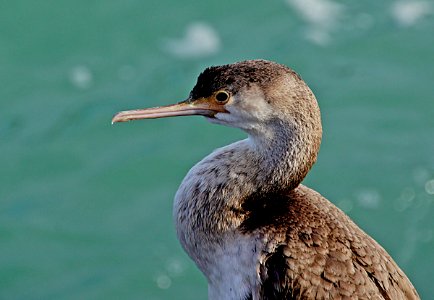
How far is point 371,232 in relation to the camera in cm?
776

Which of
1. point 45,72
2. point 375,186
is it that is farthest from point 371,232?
point 45,72

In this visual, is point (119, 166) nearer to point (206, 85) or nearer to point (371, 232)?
point (371, 232)

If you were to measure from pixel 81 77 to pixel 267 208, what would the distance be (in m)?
4.55

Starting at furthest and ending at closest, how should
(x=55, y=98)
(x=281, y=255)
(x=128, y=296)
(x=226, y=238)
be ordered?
1. (x=55, y=98)
2. (x=128, y=296)
3. (x=226, y=238)
4. (x=281, y=255)

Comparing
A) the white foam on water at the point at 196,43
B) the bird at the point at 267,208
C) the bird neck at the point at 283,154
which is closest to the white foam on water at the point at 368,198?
the white foam on water at the point at 196,43

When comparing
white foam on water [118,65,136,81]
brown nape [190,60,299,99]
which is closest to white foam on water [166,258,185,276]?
white foam on water [118,65,136,81]

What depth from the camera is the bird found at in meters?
4.40

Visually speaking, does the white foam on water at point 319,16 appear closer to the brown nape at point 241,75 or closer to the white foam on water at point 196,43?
the white foam on water at point 196,43

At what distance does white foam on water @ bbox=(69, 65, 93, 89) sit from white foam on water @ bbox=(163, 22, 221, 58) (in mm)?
752

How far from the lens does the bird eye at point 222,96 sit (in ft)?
14.7

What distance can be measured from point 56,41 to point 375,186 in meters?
3.21

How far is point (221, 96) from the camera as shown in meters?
4.50

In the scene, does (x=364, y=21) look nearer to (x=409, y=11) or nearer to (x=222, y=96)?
(x=409, y=11)

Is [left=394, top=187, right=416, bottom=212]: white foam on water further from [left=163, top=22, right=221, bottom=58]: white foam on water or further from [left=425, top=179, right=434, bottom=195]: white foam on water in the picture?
[left=163, top=22, right=221, bottom=58]: white foam on water
